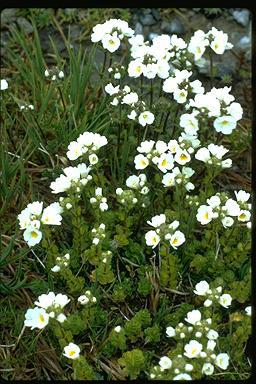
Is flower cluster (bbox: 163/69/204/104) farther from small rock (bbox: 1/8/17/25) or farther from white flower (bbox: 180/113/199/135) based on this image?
small rock (bbox: 1/8/17/25)

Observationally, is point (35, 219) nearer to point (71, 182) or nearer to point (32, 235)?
point (32, 235)

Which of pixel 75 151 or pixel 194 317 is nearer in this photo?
pixel 194 317

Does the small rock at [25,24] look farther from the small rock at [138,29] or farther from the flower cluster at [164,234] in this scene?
the flower cluster at [164,234]

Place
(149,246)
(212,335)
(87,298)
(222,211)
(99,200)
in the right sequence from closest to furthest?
1. (212,335)
2. (87,298)
3. (222,211)
4. (99,200)
5. (149,246)

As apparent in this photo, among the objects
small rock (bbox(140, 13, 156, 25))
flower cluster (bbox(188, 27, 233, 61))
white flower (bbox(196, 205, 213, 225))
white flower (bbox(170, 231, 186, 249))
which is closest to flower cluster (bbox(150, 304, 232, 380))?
white flower (bbox(170, 231, 186, 249))

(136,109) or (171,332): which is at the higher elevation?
(136,109)

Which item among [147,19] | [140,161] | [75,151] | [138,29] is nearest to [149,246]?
[140,161]

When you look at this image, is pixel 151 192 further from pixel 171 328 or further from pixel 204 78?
pixel 204 78
